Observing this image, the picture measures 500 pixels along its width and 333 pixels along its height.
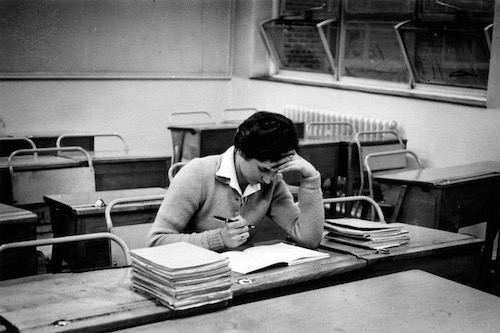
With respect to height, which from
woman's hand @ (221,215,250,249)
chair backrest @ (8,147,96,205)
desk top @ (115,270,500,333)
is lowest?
chair backrest @ (8,147,96,205)

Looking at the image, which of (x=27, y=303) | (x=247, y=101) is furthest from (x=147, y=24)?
(x=27, y=303)

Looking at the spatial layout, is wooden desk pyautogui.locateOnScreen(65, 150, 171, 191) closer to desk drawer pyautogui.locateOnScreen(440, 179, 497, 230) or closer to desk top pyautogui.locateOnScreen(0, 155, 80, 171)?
desk top pyautogui.locateOnScreen(0, 155, 80, 171)

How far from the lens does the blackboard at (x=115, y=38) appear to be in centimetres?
655

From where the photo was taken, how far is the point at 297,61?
23.5 feet

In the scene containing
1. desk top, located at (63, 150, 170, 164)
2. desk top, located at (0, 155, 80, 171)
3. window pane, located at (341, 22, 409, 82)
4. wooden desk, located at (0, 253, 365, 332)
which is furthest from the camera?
window pane, located at (341, 22, 409, 82)

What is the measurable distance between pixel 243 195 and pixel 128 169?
2.20 m

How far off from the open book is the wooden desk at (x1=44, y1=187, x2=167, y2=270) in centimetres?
108

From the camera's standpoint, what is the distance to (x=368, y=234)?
2.40 meters

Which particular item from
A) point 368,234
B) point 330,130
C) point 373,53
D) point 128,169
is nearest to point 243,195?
point 368,234

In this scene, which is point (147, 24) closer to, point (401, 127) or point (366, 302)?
point (401, 127)

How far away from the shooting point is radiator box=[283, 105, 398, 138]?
5805mm

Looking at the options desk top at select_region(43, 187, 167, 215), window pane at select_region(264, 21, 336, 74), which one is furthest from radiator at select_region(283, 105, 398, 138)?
desk top at select_region(43, 187, 167, 215)

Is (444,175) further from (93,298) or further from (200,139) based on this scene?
(93,298)

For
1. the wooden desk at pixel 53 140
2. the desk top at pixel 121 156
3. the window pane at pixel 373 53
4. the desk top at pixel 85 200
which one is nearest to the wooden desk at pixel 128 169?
the desk top at pixel 121 156
